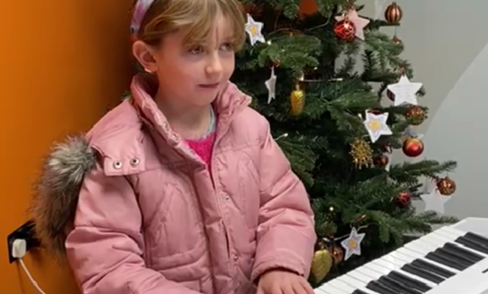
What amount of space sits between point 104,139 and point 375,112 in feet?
2.89

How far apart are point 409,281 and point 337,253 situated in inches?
23.0

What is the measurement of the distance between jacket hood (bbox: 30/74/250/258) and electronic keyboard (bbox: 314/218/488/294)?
371mm

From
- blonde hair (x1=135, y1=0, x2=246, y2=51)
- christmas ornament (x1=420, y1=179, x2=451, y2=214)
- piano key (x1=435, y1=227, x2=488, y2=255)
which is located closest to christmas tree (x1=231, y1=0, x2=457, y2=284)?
christmas ornament (x1=420, y1=179, x2=451, y2=214)

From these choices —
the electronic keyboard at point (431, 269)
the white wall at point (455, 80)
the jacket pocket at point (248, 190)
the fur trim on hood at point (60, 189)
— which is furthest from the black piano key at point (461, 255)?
the white wall at point (455, 80)

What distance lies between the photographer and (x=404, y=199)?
2.01 m

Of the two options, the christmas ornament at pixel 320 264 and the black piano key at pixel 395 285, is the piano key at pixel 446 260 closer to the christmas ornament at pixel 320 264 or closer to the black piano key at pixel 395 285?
the black piano key at pixel 395 285

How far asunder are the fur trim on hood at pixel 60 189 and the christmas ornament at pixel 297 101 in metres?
0.67

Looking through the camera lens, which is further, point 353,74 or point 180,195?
point 353,74

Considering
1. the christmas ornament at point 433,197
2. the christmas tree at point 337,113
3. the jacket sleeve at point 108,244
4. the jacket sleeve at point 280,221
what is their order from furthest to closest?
the christmas ornament at point 433,197
the christmas tree at point 337,113
the jacket sleeve at point 280,221
the jacket sleeve at point 108,244

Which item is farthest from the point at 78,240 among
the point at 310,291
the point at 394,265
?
the point at 394,265

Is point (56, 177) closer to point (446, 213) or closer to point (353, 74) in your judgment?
point (353, 74)

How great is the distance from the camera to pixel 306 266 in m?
1.33

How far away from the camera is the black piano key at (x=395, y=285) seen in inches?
52.6

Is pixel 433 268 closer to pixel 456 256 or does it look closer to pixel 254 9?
pixel 456 256
